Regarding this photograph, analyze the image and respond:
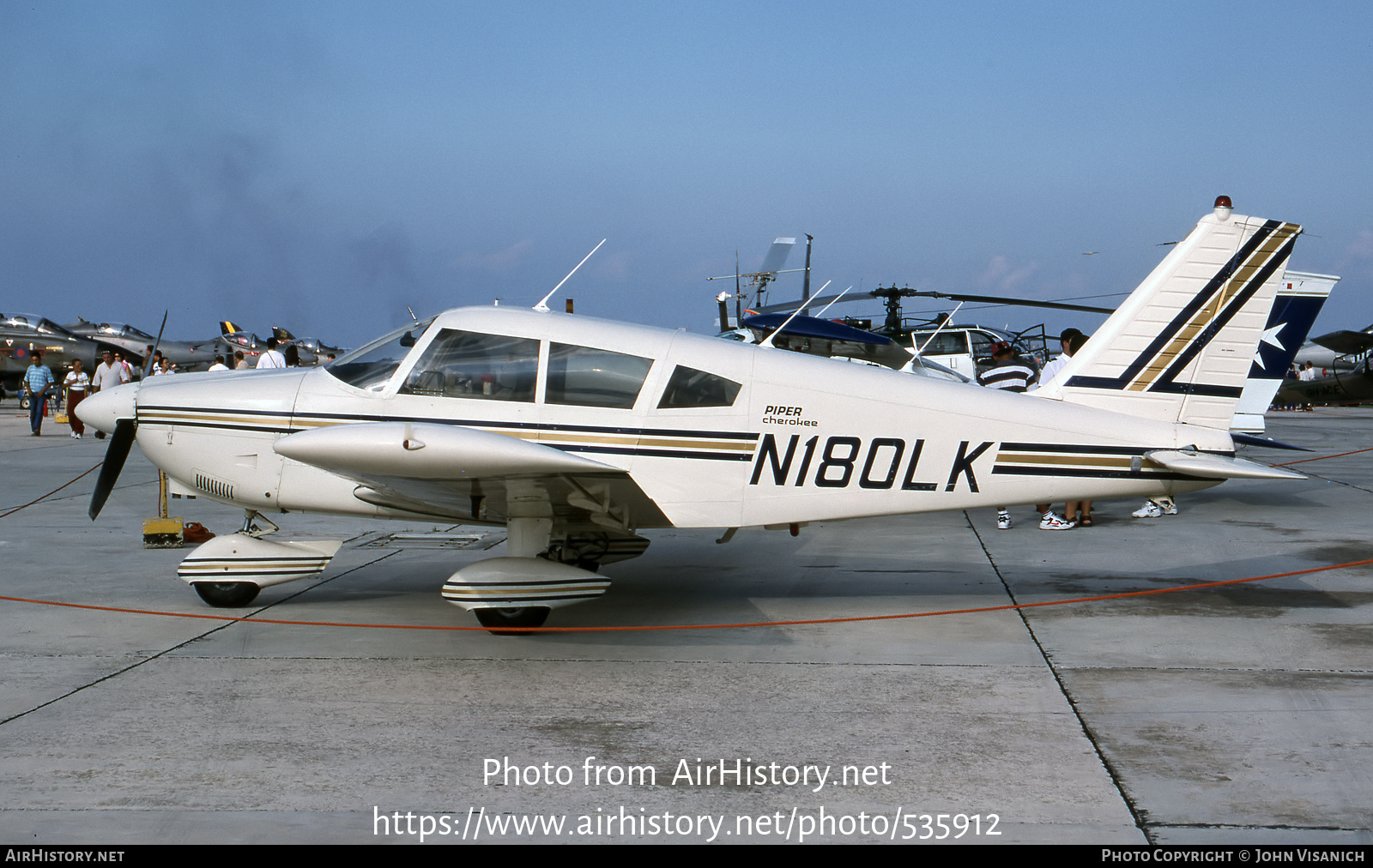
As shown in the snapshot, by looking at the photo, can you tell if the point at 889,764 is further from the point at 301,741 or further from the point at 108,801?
the point at 108,801

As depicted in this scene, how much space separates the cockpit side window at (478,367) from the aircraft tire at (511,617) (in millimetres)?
1312

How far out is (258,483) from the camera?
291 inches

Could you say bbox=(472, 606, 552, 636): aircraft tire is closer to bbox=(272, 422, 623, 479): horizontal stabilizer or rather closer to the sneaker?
bbox=(272, 422, 623, 479): horizontal stabilizer

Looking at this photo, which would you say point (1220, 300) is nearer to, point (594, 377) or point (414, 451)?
point (594, 377)

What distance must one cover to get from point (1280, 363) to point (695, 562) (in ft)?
28.4

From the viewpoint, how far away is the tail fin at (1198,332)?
24.1 ft

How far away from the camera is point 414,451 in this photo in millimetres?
5953

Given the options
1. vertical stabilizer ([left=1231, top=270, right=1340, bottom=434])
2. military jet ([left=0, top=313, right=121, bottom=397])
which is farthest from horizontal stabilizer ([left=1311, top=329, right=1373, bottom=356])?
military jet ([left=0, top=313, right=121, bottom=397])

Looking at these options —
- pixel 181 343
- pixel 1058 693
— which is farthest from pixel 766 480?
pixel 181 343

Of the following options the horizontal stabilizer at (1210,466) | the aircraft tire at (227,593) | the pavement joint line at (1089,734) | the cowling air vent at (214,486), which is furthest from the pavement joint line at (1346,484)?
the cowling air vent at (214,486)

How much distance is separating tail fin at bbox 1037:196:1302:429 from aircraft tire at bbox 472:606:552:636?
380 cm

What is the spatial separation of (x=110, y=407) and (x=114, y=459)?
420 millimetres

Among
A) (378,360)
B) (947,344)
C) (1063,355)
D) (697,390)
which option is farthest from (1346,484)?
(378,360)

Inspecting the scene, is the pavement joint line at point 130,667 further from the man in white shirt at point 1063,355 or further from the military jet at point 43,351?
the military jet at point 43,351
